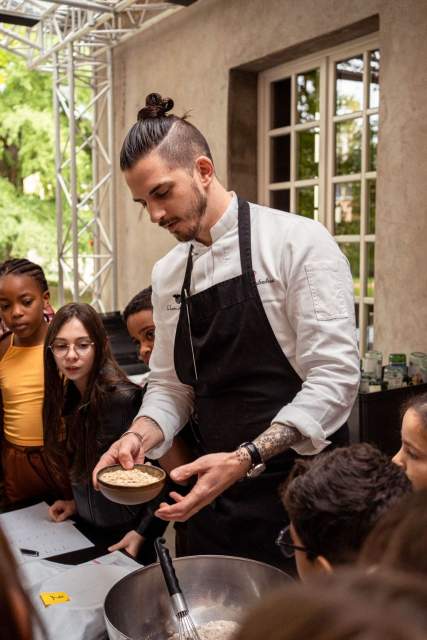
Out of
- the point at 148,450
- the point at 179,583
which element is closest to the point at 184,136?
the point at 148,450

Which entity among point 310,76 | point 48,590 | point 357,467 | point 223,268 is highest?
point 310,76

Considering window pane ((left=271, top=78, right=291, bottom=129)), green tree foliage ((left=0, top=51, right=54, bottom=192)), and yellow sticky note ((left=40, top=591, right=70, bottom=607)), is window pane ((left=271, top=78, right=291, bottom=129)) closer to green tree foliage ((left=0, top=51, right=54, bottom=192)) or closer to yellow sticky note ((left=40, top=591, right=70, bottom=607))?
yellow sticky note ((left=40, top=591, right=70, bottom=607))

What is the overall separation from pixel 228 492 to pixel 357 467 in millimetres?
626

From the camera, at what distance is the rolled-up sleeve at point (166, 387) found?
1.67 m

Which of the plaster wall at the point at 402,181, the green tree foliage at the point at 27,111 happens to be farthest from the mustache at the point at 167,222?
the green tree foliage at the point at 27,111

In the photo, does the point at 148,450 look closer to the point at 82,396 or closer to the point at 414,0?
the point at 82,396

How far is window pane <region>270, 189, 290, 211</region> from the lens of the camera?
489cm

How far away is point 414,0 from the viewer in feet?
11.4

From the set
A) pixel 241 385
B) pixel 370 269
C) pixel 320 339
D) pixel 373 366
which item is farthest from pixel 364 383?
pixel 320 339

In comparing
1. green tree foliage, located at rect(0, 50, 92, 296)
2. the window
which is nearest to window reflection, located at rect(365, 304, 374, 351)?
the window

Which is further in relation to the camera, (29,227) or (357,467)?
(29,227)

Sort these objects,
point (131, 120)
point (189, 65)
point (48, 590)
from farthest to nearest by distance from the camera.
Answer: point (131, 120)
point (189, 65)
point (48, 590)

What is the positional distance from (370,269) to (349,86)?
116 cm

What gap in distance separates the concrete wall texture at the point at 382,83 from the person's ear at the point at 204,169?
990mm
